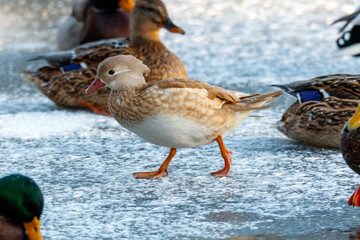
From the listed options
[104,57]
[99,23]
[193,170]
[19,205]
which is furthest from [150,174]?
[99,23]

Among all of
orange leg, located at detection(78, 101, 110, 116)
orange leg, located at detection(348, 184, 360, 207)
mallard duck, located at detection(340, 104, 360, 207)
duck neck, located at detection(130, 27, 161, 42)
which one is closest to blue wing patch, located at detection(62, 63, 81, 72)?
orange leg, located at detection(78, 101, 110, 116)

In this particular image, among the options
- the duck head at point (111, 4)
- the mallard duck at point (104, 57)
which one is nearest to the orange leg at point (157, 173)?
the mallard duck at point (104, 57)

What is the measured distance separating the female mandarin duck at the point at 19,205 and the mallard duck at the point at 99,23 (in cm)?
436

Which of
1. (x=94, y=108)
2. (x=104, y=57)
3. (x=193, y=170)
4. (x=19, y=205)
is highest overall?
(x=19, y=205)

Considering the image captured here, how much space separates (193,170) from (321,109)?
0.89 m

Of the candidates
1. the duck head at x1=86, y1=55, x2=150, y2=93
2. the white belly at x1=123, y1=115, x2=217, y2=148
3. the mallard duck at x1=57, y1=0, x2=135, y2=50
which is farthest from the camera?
the mallard duck at x1=57, y1=0, x2=135, y2=50

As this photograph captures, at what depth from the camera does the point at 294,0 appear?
362 inches

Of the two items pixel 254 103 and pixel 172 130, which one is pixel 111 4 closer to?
pixel 254 103

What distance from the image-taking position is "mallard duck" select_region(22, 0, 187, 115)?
5090 mm

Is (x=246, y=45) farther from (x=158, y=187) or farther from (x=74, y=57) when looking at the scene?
(x=158, y=187)

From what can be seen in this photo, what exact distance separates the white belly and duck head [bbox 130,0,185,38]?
1772mm

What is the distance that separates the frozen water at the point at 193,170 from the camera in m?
2.99

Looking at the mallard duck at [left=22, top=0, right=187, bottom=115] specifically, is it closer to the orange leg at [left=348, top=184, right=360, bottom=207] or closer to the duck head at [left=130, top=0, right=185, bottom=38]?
the duck head at [left=130, top=0, right=185, bottom=38]

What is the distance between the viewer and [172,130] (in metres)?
3.52
